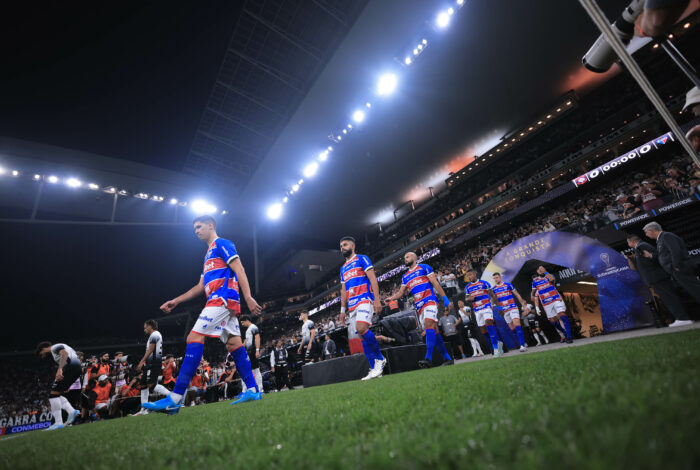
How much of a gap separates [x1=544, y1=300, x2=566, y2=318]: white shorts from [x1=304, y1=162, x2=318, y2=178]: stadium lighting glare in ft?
48.5

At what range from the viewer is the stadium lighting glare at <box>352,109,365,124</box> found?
52.9ft

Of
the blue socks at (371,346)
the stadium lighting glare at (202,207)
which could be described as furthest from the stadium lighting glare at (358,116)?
the blue socks at (371,346)

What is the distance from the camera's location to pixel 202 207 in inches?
795

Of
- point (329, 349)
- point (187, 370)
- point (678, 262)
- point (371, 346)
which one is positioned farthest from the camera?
point (329, 349)

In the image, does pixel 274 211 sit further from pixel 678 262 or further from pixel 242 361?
pixel 678 262

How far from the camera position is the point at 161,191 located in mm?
18219

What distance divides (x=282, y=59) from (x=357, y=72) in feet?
11.3

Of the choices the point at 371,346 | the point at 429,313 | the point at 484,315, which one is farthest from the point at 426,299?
the point at 484,315

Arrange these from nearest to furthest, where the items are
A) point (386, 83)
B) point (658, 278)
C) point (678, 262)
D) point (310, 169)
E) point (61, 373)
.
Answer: point (678, 262), point (658, 278), point (61, 373), point (386, 83), point (310, 169)

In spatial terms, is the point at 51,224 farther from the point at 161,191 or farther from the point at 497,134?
the point at 497,134

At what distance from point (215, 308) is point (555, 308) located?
860 cm

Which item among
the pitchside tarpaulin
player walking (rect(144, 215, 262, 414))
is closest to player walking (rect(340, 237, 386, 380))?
player walking (rect(144, 215, 262, 414))

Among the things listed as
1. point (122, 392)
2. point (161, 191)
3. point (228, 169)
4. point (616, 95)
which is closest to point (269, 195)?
point (228, 169)

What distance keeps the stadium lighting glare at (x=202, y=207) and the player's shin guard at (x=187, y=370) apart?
18.3 m
